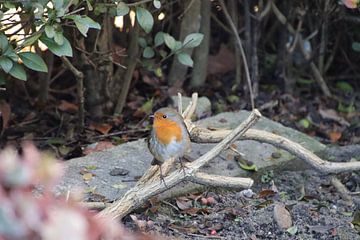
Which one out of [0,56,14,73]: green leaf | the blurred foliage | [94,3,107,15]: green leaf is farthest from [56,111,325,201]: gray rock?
the blurred foliage

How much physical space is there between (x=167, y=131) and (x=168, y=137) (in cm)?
4

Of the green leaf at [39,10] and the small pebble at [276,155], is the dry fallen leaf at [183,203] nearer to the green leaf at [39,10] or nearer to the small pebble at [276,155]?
the small pebble at [276,155]

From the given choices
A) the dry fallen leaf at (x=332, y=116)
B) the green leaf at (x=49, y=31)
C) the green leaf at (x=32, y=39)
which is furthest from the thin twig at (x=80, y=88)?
the dry fallen leaf at (x=332, y=116)

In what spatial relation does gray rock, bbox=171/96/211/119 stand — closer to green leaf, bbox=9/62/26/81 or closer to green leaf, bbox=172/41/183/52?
green leaf, bbox=172/41/183/52

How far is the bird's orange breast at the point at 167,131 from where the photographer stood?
3152 mm

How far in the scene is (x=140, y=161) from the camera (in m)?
3.59

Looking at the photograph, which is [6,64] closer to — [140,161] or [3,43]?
[3,43]

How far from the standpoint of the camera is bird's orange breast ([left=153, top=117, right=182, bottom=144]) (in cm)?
315

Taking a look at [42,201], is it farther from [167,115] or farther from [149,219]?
[167,115]

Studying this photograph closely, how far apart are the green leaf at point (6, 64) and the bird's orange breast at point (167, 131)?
2.42 feet

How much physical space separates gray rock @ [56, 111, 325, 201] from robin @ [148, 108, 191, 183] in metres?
0.20

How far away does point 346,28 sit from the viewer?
5.20m

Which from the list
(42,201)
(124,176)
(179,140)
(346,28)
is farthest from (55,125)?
(42,201)

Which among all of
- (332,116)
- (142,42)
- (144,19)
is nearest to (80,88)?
(142,42)
